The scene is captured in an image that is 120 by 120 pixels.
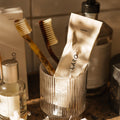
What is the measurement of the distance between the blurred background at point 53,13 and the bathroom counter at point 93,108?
9 cm

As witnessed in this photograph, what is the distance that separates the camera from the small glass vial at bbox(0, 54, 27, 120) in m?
0.46

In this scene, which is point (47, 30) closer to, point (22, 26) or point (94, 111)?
point (22, 26)

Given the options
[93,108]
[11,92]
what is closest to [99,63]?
→ [93,108]

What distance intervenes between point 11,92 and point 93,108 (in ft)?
0.63

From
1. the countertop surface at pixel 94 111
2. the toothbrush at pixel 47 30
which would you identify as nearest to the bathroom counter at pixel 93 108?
the countertop surface at pixel 94 111

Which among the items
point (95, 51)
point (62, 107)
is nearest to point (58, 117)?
point (62, 107)

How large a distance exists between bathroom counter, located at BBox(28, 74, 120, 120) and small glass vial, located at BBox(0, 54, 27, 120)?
0.17 ft

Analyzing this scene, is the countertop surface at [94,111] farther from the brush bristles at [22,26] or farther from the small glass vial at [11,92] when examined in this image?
the brush bristles at [22,26]

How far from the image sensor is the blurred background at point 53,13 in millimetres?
571

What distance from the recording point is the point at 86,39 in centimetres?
45

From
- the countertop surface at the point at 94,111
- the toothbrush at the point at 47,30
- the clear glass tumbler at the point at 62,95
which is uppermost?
the toothbrush at the point at 47,30

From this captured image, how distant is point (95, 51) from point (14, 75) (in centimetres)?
19

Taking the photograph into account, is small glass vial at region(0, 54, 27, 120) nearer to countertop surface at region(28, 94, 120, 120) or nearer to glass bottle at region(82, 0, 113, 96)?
countertop surface at region(28, 94, 120, 120)

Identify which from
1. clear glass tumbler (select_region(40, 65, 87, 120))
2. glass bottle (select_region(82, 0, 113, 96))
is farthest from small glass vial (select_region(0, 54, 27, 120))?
glass bottle (select_region(82, 0, 113, 96))
